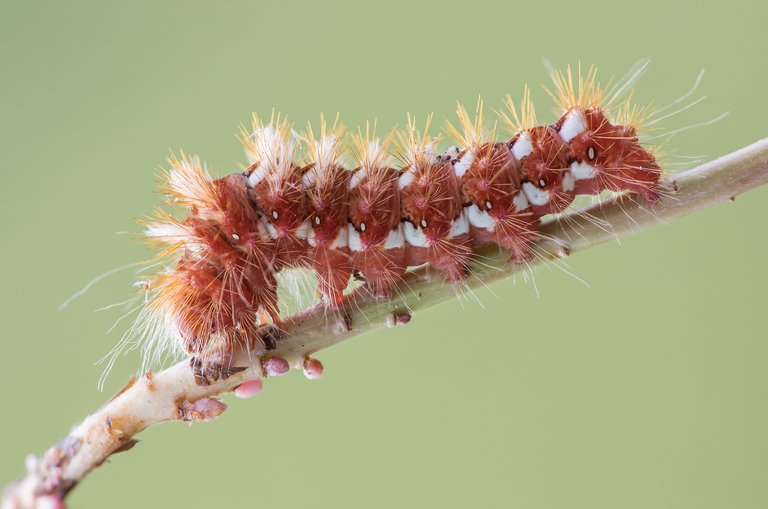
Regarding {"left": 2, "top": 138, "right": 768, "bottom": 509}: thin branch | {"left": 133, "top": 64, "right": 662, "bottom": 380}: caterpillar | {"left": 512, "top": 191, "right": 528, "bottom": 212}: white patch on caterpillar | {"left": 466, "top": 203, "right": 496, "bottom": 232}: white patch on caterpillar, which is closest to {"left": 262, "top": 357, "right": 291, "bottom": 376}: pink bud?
{"left": 2, "top": 138, "right": 768, "bottom": 509}: thin branch

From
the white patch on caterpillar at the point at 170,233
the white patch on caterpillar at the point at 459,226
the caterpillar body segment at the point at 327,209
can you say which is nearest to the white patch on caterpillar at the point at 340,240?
the caterpillar body segment at the point at 327,209

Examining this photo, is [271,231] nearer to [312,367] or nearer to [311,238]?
[311,238]

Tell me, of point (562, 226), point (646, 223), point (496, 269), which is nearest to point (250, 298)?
point (496, 269)

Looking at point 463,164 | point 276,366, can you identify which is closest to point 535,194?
point 463,164

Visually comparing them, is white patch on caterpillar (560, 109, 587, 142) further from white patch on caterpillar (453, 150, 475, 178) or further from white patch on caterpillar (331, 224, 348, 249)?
white patch on caterpillar (331, 224, 348, 249)

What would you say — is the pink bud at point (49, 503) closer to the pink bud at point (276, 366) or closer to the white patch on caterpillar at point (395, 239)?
the pink bud at point (276, 366)
